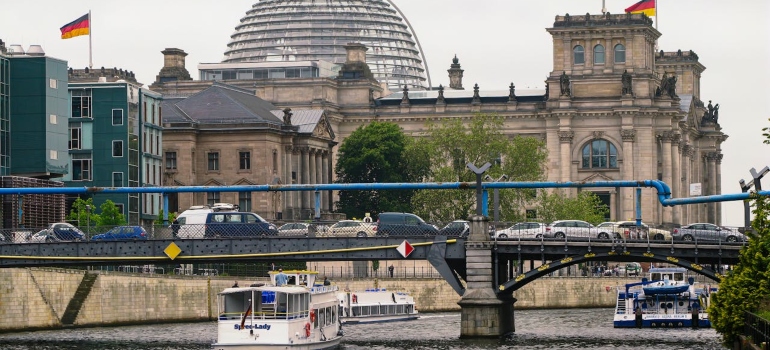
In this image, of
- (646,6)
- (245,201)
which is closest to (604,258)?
(245,201)

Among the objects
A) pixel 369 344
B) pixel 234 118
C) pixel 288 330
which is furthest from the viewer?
pixel 234 118

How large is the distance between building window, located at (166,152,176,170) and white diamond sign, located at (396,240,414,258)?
87530 mm

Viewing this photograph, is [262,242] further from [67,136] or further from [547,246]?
[67,136]

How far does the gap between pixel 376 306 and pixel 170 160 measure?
6213 cm

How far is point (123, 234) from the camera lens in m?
108

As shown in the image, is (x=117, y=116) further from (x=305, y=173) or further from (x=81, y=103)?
(x=305, y=173)

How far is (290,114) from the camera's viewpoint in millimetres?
195500

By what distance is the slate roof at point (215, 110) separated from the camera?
191375mm

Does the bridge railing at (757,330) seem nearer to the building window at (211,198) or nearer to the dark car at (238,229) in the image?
the dark car at (238,229)

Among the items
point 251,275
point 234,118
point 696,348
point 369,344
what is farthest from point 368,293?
point 234,118

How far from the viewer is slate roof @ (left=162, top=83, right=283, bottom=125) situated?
19138 cm

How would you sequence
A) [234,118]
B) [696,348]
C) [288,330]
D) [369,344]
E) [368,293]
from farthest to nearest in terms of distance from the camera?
→ [234,118] < [368,293] < [369,344] < [696,348] < [288,330]

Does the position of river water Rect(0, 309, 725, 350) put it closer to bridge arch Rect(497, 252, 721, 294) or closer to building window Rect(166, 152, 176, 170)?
bridge arch Rect(497, 252, 721, 294)

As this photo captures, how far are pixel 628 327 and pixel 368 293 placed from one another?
19239 mm
